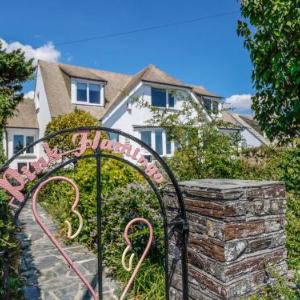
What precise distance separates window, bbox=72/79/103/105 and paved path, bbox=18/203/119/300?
14.3 meters

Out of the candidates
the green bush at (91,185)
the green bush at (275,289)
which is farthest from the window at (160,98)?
the green bush at (275,289)

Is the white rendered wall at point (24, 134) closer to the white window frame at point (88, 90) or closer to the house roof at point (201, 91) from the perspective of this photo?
the white window frame at point (88, 90)

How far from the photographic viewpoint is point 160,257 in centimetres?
445

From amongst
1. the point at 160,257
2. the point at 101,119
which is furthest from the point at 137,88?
the point at 160,257

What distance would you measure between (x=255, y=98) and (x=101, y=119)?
13064mm

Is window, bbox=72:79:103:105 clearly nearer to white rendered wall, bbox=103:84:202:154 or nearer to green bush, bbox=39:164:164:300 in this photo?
white rendered wall, bbox=103:84:202:154

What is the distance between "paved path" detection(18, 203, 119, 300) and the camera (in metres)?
4.09

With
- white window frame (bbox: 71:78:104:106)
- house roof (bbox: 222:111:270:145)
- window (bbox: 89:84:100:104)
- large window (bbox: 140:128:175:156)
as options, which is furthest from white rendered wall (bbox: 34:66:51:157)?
house roof (bbox: 222:111:270:145)

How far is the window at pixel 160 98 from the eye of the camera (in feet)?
66.6

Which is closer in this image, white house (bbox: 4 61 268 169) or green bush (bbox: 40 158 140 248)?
green bush (bbox: 40 158 140 248)

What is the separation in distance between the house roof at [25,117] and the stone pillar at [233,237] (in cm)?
2006

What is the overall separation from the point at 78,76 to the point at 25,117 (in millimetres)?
5452

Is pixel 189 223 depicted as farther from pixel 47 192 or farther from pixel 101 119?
pixel 101 119

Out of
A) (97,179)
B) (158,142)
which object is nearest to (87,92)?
(158,142)
